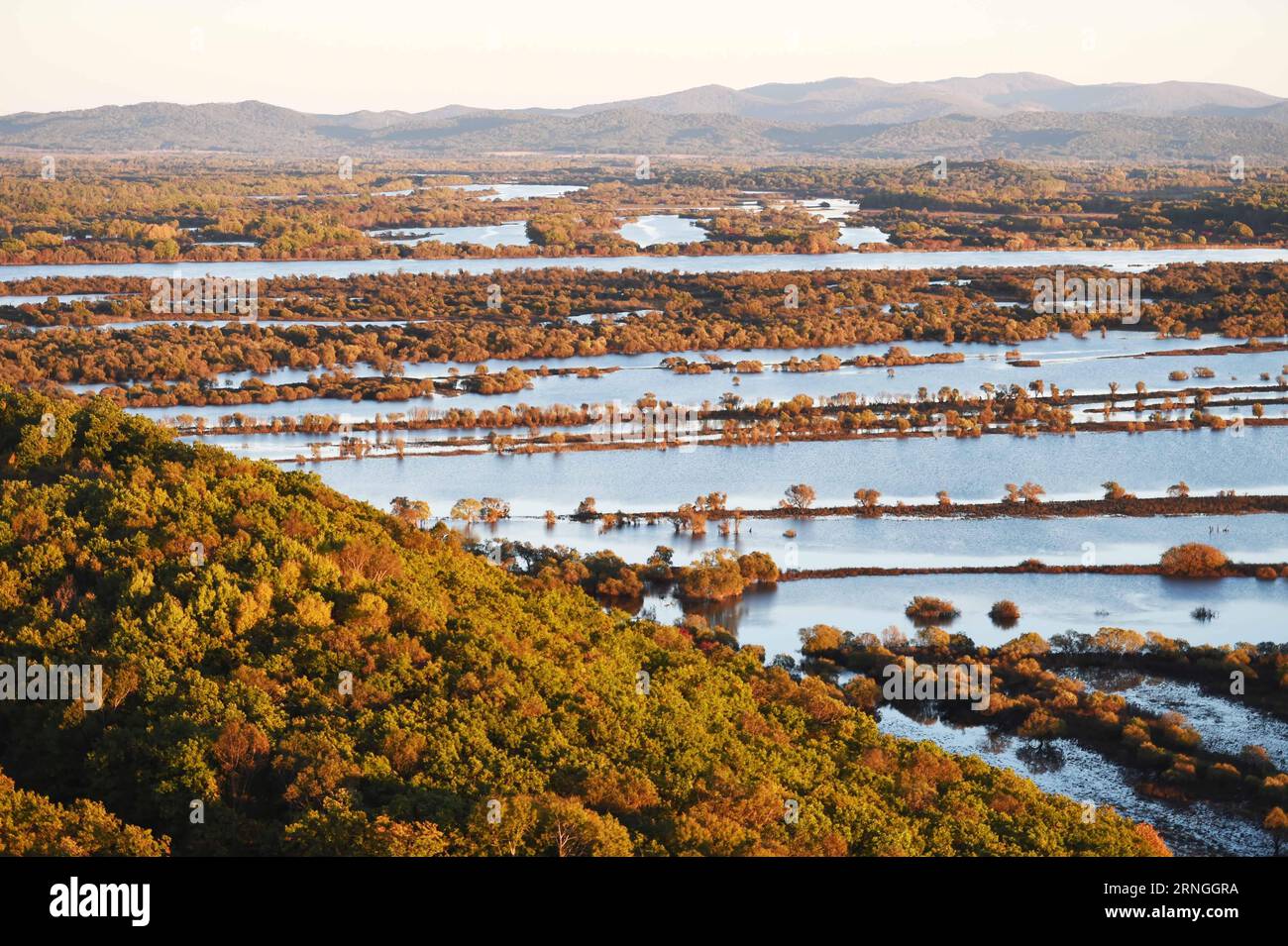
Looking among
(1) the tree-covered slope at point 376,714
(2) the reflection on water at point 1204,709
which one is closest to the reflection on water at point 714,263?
(2) the reflection on water at point 1204,709

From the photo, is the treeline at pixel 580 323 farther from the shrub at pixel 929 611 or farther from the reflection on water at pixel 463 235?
the shrub at pixel 929 611

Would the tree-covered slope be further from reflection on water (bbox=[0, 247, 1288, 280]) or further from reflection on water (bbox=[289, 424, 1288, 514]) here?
reflection on water (bbox=[0, 247, 1288, 280])

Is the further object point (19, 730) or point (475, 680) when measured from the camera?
point (475, 680)

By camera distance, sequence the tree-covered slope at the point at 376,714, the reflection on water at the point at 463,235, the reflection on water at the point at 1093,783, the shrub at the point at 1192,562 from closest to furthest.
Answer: the tree-covered slope at the point at 376,714, the reflection on water at the point at 1093,783, the shrub at the point at 1192,562, the reflection on water at the point at 463,235

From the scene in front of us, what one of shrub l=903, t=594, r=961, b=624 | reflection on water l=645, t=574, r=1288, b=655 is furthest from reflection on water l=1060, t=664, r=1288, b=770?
shrub l=903, t=594, r=961, b=624

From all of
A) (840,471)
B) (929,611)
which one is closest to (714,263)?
(840,471)

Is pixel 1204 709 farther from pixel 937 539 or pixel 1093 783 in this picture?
pixel 937 539
